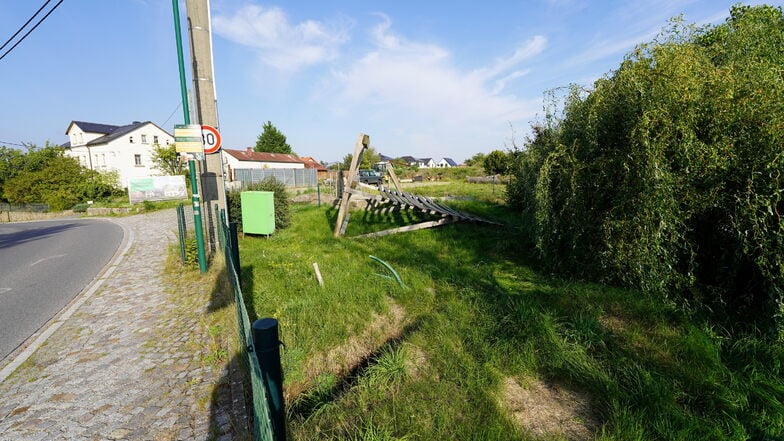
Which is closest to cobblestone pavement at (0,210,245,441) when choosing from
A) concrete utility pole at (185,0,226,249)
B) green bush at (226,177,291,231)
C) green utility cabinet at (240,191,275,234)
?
concrete utility pole at (185,0,226,249)

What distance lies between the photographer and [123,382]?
3242mm

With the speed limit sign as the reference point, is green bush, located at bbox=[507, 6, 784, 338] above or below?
below

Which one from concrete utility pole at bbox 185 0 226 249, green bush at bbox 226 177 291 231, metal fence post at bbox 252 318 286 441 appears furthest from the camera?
green bush at bbox 226 177 291 231

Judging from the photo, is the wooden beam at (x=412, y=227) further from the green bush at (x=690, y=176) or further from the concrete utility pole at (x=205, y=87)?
the green bush at (x=690, y=176)

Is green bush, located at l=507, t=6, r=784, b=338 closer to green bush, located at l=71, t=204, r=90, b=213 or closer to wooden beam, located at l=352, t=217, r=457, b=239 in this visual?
wooden beam, located at l=352, t=217, r=457, b=239

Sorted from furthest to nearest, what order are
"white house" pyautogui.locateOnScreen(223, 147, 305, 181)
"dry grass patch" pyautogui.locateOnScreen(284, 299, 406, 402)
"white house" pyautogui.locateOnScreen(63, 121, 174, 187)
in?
"white house" pyautogui.locateOnScreen(223, 147, 305, 181) → "white house" pyautogui.locateOnScreen(63, 121, 174, 187) → "dry grass patch" pyautogui.locateOnScreen(284, 299, 406, 402)

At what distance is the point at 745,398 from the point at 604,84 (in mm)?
4196

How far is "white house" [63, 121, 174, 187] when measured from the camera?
38.0 m

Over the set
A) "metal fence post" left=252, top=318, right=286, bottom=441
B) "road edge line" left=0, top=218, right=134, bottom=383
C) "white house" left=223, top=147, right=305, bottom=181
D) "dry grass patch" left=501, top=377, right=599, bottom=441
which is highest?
"white house" left=223, top=147, right=305, bottom=181

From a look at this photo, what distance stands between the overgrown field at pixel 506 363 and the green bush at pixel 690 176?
525 mm

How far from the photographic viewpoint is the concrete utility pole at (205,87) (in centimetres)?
695

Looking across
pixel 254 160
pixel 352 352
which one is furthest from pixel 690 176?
pixel 254 160

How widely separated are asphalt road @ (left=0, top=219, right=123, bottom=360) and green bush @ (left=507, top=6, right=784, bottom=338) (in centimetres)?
756

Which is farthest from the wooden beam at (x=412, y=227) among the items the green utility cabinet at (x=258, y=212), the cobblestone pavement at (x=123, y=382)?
the cobblestone pavement at (x=123, y=382)
